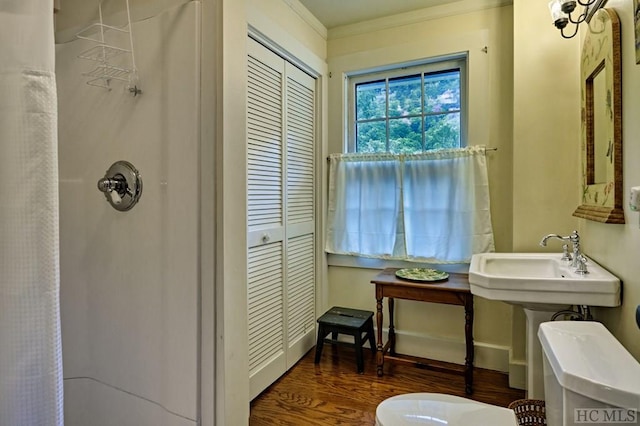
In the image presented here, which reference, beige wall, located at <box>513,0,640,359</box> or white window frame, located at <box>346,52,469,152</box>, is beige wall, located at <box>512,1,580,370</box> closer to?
beige wall, located at <box>513,0,640,359</box>

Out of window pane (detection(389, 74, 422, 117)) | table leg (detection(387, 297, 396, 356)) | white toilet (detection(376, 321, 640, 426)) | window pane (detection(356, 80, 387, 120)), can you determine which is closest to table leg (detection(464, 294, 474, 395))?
table leg (detection(387, 297, 396, 356))

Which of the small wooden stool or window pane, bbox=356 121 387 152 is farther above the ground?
window pane, bbox=356 121 387 152

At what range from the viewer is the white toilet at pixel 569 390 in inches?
27.8

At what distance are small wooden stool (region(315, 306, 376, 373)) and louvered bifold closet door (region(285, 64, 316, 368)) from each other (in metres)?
0.17

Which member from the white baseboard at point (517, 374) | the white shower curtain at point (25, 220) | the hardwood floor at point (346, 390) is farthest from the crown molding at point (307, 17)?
the white baseboard at point (517, 374)

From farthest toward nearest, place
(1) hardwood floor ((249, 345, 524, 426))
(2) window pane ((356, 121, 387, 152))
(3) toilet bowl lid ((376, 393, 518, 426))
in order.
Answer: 1. (2) window pane ((356, 121, 387, 152))
2. (1) hardwood floor ((249, 345, 524, 426))
3. (3) toilet bowl lid ((376, 393, 518, 426))

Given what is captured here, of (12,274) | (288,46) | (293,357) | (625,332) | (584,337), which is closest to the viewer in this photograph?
(12,274)

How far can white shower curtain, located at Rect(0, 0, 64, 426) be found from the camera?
67 centimetres

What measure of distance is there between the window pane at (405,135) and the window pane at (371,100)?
0.46 ft

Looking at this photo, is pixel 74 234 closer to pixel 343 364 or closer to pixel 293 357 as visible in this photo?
pixel 293 357

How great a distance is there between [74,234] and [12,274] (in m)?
1.02

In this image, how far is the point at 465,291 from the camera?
1968mm

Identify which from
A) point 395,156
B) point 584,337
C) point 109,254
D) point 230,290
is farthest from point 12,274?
point 395,156

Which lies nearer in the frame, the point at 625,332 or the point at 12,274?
the point at 12,274
